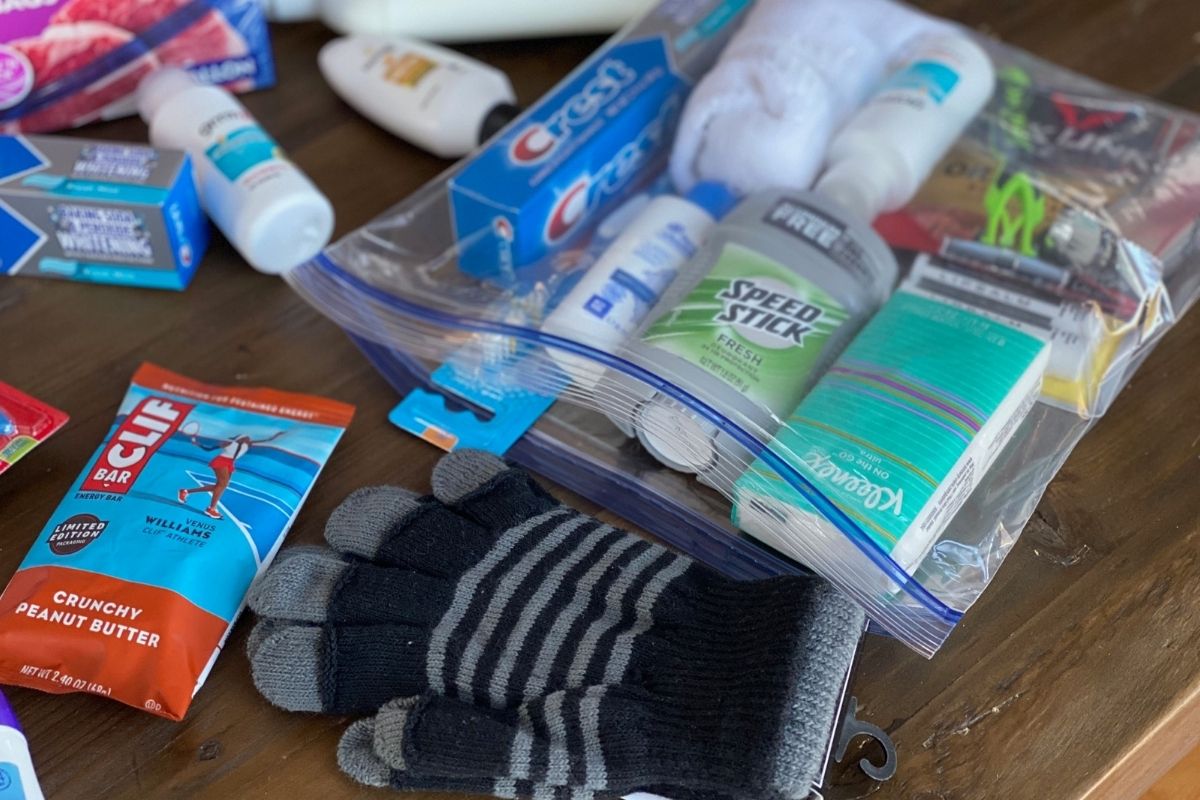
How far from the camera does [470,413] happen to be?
2.20 ft

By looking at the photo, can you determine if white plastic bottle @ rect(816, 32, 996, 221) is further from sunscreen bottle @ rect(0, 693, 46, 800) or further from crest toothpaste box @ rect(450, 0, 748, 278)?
sunscreen bottle @ rect(0, 693, 46, 800)

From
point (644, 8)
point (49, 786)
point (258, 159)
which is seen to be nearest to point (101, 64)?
point (258, 159)

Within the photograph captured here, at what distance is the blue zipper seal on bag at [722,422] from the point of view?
0.55 meters

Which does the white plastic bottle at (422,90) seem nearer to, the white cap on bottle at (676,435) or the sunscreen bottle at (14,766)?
the white cap on bottle at (676,435)

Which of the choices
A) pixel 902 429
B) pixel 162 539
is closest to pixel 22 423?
pixel 162 539

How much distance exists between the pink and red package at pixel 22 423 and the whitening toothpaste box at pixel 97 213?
121 millimetres

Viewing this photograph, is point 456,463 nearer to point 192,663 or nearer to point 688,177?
point 192,663

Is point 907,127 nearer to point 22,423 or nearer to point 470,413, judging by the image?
point 470,413

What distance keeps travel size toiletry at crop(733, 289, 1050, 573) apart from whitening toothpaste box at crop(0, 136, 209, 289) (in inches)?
14.5

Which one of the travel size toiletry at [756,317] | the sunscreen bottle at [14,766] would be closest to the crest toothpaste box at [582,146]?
the travel size toiletry at [756,317]

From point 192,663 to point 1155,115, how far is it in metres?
0.71

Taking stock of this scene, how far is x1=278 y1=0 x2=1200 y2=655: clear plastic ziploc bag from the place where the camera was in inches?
23.1

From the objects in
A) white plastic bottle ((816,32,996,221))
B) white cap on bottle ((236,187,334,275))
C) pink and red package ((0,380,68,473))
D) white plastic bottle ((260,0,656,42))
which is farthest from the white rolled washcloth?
pink and red package ((0,380,68,473))

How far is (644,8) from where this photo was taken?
0.87m
